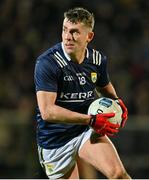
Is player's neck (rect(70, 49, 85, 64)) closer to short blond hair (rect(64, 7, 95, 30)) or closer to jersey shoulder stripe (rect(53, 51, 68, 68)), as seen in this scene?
jersey shoulder stripe (rect(53, 51, 68, 68))

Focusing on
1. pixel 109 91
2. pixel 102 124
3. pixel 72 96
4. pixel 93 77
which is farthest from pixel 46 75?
pixel 109 91

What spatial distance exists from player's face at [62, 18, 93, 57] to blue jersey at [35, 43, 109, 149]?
11 cm

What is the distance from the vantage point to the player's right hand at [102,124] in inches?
201

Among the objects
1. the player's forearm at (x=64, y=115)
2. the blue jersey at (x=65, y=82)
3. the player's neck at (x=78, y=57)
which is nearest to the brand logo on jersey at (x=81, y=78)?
the blue jersey at (x=65, y=82)

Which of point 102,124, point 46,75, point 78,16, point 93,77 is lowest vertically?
point 102,124

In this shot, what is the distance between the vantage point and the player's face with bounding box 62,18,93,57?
5297mm

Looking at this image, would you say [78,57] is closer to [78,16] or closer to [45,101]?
[78,16]

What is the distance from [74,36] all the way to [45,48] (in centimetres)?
514

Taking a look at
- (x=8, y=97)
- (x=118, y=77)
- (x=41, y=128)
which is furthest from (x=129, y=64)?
(x=41, y=128)

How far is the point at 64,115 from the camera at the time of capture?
5.14 meters

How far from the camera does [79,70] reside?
5.45m

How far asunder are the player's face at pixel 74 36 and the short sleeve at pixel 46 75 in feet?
0.66

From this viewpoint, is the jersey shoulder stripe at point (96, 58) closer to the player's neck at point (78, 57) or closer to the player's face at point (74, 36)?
the player's neck at point (78, 57)

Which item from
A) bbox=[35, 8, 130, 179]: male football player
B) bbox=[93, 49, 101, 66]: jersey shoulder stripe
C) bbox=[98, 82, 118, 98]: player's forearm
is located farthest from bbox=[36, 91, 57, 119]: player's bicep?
bbox=[98, 82, 118, 98]: player's forearm
